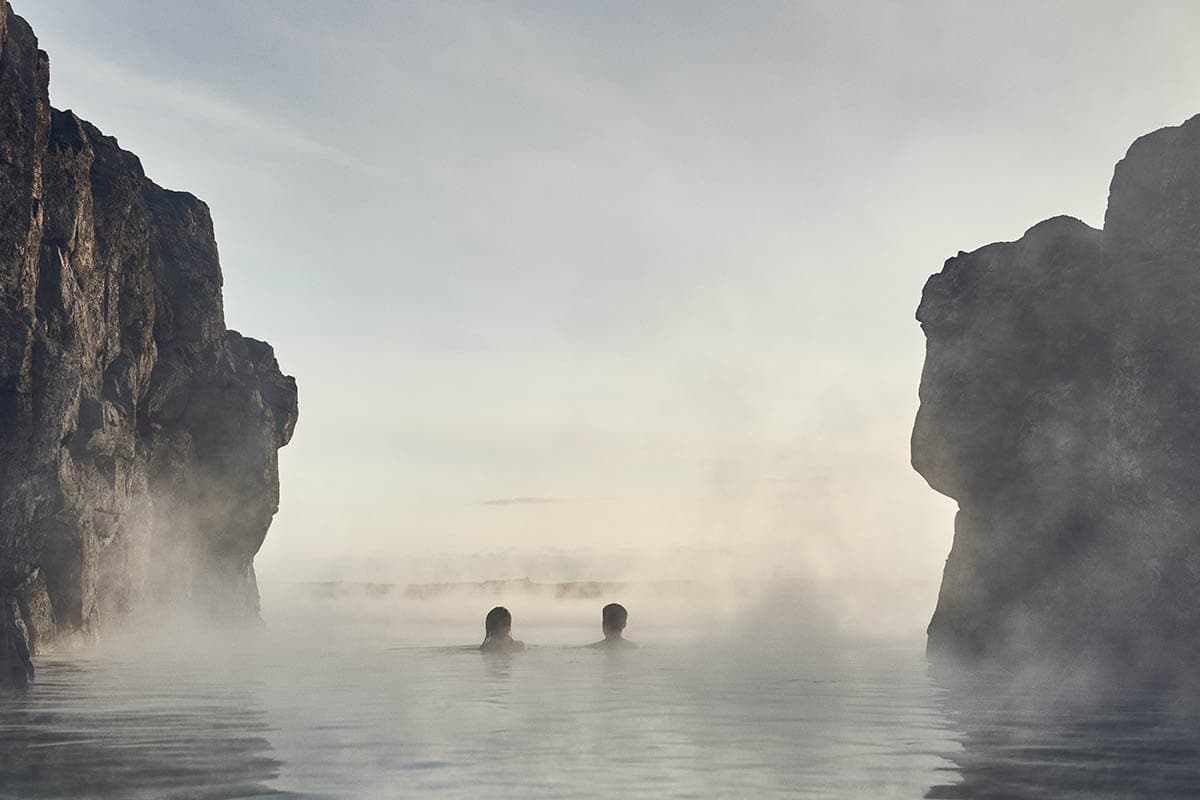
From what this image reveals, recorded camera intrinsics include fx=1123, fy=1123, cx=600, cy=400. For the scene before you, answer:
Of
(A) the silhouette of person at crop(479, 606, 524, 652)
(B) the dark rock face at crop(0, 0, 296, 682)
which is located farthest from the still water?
(A) the silhouette of person at crop(479, 606, 524, 652)

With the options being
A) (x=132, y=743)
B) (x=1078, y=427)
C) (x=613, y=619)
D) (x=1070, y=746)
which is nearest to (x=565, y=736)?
(x=132, y=743)

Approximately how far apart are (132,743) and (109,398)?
51.8 m

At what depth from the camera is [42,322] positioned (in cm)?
5356

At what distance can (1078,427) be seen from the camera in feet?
195

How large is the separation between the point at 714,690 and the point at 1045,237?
35.7m

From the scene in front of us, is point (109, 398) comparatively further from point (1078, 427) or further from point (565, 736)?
point (1078, 427)

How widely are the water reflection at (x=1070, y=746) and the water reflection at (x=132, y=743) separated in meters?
12.9

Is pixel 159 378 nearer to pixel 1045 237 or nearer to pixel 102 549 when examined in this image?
pixel 102 549

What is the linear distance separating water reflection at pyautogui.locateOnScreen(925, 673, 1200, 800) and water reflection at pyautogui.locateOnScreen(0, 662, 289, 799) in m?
12.9

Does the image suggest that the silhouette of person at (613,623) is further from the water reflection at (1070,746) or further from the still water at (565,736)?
the water reflection at (1070,746)

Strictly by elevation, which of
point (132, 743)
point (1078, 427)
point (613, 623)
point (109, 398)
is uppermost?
point (109, 398)

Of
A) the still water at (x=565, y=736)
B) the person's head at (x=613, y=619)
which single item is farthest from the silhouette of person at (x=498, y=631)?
the still water at (x=565, y=736)

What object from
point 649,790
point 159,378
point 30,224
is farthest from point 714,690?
point 159,378

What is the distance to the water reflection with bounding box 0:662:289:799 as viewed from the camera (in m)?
19.2
